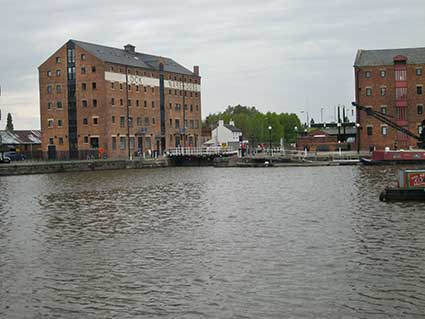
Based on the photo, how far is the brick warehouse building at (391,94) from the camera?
9312 centimetres

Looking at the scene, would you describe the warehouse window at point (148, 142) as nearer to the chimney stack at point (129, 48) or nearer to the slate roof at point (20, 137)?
the chimney stack at point (129, 48)

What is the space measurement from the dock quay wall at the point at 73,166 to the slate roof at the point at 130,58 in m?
18.4

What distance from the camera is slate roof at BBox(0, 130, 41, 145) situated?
11921 centimetres

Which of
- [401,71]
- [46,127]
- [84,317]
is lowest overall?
[84,317]

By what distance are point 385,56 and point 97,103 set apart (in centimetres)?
4224

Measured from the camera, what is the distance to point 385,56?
95.7 meters

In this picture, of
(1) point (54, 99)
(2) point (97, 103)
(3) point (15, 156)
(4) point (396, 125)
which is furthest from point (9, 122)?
(4) point (396, 125)

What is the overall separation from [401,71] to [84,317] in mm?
86716

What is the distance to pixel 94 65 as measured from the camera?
96312mm

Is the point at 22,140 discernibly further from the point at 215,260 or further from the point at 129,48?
the point at 215,260

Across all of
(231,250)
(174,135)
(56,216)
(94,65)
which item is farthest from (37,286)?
(174,135)

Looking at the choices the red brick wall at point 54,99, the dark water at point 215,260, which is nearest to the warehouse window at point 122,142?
the red brick wall at point 54,99

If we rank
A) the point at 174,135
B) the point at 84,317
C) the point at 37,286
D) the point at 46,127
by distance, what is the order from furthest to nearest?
the point at 174,135 → the point at 46,127 → the point at 37,286 → the point at 84,317

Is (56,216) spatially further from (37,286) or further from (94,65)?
(94,65)
